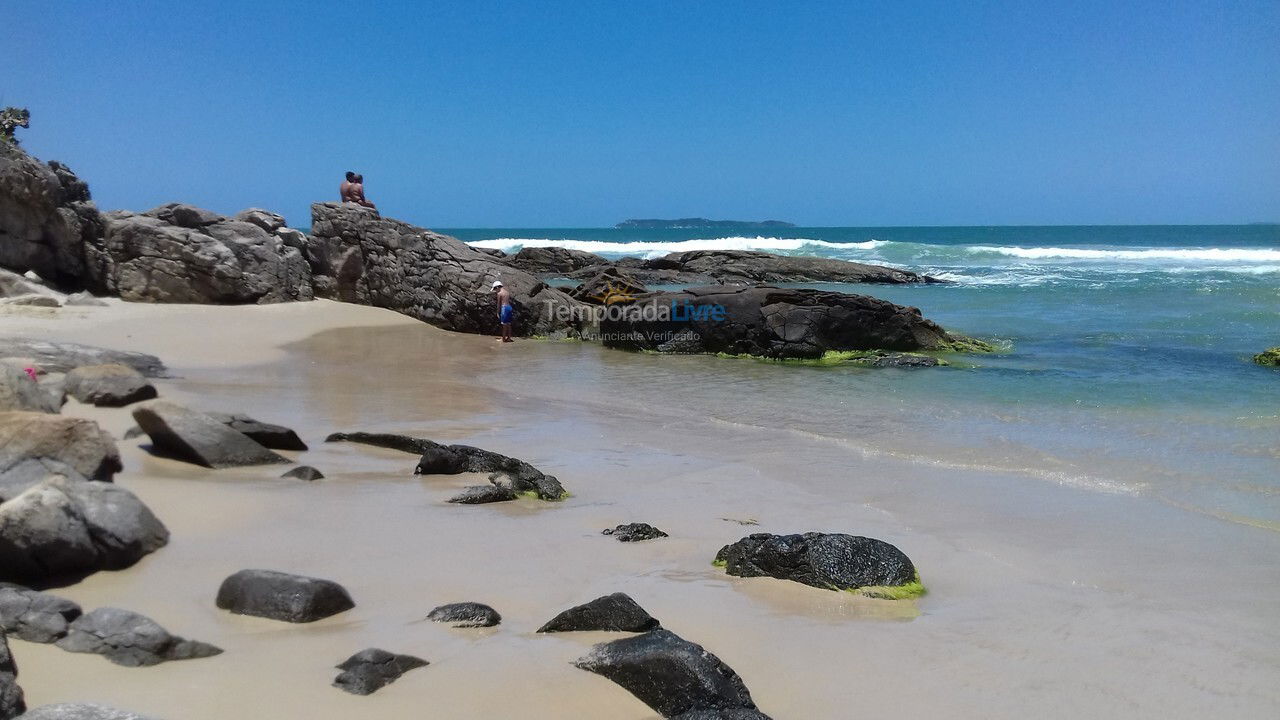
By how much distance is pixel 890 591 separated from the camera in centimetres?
382

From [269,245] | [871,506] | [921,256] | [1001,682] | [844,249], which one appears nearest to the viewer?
[1001,682]

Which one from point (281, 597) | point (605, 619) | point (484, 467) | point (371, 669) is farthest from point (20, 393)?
point (605, 619)

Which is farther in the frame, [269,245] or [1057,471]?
[269,245]

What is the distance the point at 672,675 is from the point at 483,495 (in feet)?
8.35

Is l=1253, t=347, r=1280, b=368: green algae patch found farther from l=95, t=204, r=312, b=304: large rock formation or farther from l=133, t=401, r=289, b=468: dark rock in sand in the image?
l=95, t=204, r=312, b=304: large rock formation

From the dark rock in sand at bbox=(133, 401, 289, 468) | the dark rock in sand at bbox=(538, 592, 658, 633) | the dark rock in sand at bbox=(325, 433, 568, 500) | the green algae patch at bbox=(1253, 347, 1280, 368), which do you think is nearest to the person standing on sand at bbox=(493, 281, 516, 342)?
the dark rock in sand at bbox=(325, 433, 568, 500)

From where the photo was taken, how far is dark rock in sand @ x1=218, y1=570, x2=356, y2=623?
3.23 meters

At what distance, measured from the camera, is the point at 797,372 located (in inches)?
480

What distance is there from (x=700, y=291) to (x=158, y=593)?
1226 centimetres

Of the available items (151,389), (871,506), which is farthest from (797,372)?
(151,389)

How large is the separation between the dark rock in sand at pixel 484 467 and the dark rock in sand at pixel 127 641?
2502 mm

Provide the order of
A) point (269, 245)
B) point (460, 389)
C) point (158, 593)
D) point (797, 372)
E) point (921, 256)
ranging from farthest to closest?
point (921, 256) < point (269, 245) < point (797, 372) < point (460, 389) < point (158, 593)

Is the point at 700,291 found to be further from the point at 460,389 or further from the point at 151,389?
the point at 151,389

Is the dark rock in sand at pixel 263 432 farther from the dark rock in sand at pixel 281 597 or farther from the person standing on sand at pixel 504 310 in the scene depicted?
the person standing on sand at pixel 504 310
